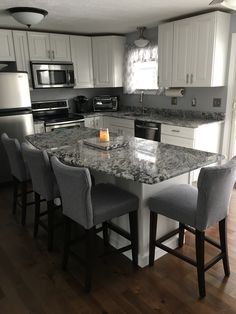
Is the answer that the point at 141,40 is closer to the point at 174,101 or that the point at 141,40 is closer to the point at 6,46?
the point at 174,101

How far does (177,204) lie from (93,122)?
130 inches

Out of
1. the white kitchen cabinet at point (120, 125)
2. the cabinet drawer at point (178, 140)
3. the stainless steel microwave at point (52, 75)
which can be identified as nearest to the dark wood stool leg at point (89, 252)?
the cabinet drawer at point (178, 140)

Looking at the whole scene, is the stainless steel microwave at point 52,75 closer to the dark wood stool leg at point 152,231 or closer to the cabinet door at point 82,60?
the cabinet door at point 82,60

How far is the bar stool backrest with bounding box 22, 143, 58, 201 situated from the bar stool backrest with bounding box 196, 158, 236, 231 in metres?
1.25

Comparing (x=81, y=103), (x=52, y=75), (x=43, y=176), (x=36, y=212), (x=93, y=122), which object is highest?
(x=52, y=75)

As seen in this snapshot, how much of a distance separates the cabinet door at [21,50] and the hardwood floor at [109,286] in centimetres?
289

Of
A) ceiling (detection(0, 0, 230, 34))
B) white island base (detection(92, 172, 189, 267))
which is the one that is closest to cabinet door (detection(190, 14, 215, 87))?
ceiling (detection(0, 0, 230, 34))

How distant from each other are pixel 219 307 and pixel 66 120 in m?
3.58

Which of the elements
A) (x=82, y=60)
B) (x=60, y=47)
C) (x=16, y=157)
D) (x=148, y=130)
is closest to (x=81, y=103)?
(x=82, y=60)

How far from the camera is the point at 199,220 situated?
5.75ft

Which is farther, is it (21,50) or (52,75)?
(52,75)

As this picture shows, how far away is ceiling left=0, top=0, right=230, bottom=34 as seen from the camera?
2940 mm

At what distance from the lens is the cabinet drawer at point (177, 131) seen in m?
3.54

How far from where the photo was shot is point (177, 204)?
74.9 inches
